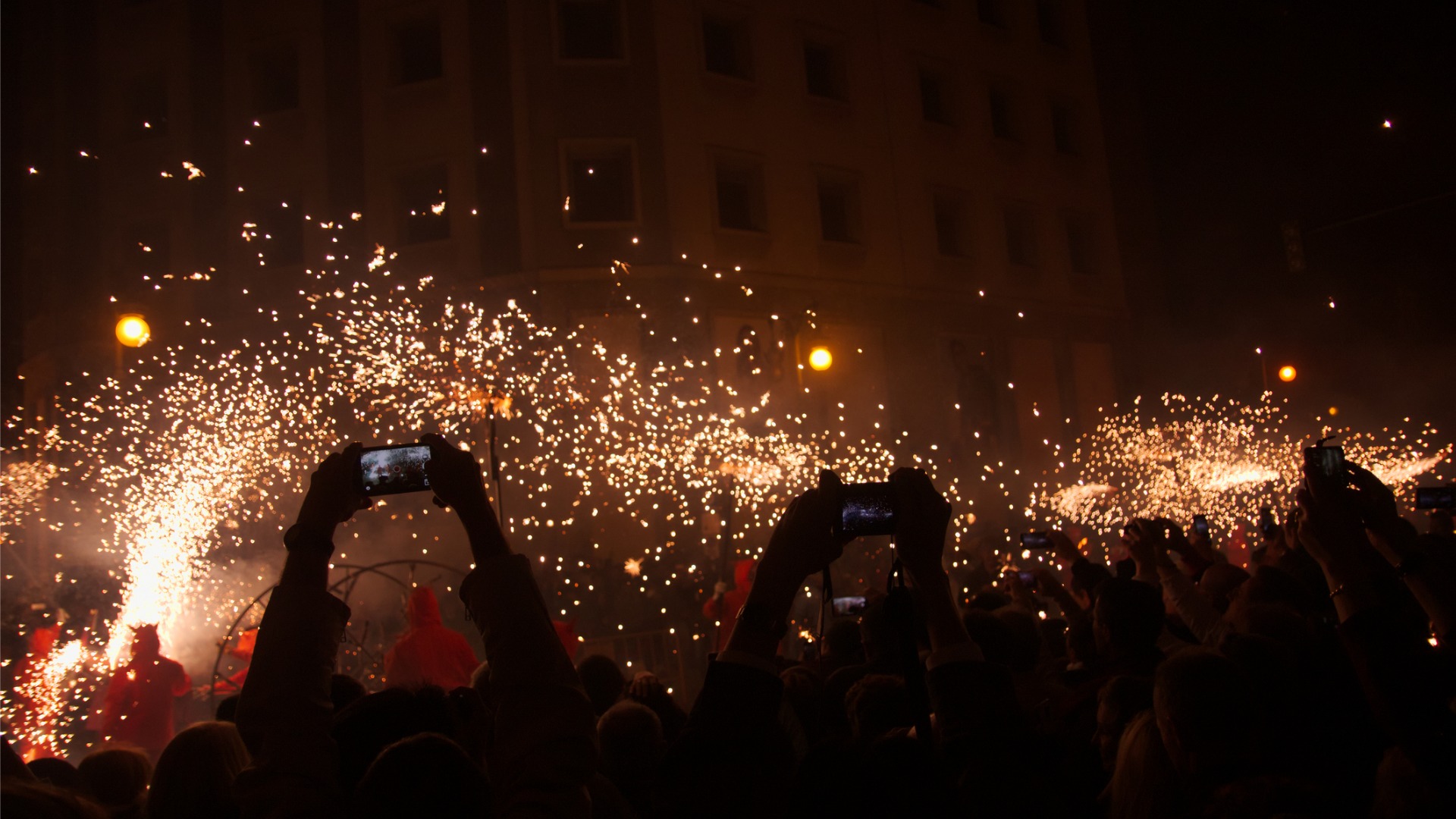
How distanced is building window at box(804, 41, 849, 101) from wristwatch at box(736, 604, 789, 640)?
71.9ft

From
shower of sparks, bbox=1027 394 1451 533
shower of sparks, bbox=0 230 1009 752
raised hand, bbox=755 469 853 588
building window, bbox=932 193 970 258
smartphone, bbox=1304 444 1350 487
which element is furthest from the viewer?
building window, bbox=932 193 970 258

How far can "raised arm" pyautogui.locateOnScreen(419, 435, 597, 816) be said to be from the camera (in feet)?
6.52

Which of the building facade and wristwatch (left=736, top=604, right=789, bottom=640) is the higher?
the building facade

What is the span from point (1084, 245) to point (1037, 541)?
20.8 m

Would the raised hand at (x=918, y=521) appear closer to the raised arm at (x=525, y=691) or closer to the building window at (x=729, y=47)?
the raised arm at (x=525, y=691)

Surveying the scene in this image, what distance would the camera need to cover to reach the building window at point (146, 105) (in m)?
21.0

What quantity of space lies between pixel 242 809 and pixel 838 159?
21234 mm

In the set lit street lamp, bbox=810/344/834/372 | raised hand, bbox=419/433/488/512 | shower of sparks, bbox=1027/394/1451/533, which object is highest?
lit street lamp, bbox=810/344/834/372

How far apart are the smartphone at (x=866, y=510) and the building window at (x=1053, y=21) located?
27797 millimetres

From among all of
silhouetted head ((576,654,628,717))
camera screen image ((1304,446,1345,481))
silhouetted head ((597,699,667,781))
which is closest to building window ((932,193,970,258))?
silhouetted head ((576,654,628,717))

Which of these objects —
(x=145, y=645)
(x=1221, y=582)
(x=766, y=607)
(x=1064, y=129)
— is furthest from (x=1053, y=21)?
(x=766, y=607)

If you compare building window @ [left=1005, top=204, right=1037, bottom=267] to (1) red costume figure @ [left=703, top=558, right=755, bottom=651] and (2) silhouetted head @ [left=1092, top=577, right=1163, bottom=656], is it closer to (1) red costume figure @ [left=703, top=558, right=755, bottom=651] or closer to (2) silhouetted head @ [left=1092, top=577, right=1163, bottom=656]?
(1) red costume figure @ [left=703, top=558, right=755, bottom=651]

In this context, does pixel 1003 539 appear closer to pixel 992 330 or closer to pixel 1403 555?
pixel 992 330

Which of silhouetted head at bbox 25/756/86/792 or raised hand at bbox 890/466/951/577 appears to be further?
silhouetted head at bbox 25/756/86/792
